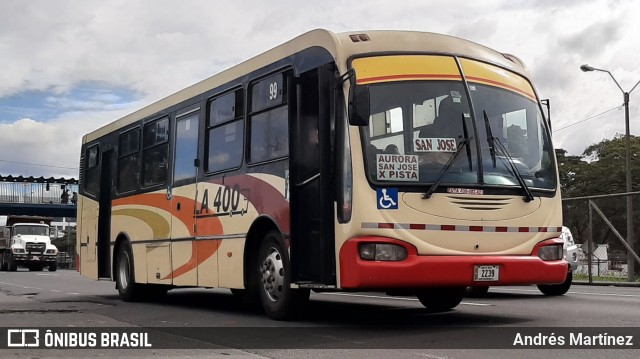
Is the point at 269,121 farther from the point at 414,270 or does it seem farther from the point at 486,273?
the point at 486,273

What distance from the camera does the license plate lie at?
26.5 ft

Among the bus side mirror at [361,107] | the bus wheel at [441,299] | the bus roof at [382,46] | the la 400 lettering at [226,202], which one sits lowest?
the bus wheel at [441,299]

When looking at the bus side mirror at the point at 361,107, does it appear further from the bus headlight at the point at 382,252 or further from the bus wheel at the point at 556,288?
the bus wheel at the point at 556,288

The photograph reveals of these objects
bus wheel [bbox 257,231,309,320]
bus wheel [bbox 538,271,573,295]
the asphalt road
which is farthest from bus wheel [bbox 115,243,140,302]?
bus wheel [bbox 538,271,573,295]

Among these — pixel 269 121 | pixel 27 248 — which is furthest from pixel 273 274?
pixel 27 248

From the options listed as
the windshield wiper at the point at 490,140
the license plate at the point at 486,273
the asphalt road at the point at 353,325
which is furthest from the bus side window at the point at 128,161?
the license plate at the point at 486,273

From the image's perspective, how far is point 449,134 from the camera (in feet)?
27.2

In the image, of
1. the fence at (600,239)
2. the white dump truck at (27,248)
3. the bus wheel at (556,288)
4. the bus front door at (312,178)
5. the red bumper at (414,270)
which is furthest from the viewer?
the white dump truck at (27,248)

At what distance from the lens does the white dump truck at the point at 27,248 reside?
40.8 metres

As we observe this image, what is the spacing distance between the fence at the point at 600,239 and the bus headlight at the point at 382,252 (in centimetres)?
1100

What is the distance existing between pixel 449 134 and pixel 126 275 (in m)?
7.68

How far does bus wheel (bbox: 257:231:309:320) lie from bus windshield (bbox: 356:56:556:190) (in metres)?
1.69

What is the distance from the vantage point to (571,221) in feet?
59.9

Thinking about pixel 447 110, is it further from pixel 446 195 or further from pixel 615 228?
pixel 615 228
